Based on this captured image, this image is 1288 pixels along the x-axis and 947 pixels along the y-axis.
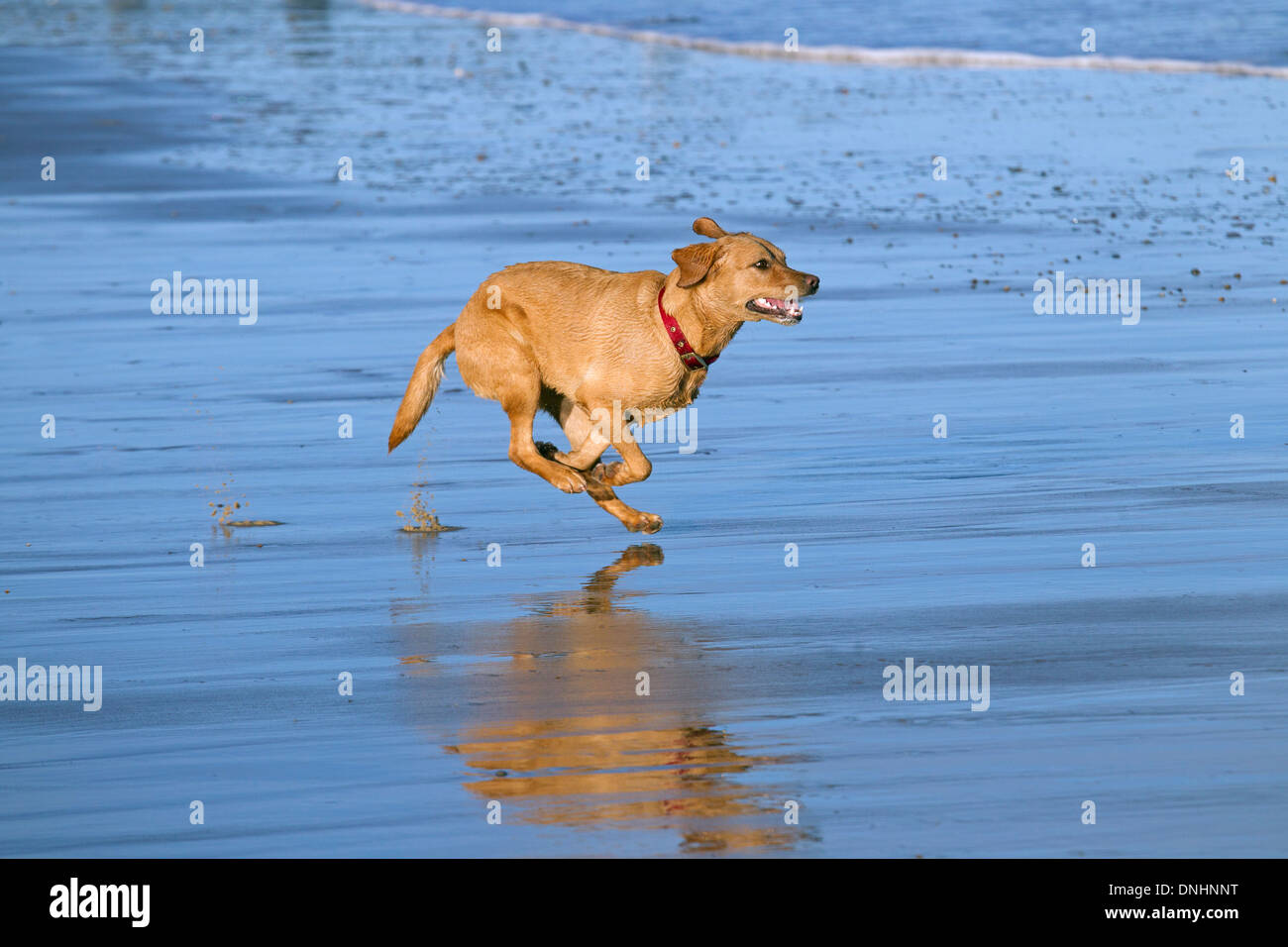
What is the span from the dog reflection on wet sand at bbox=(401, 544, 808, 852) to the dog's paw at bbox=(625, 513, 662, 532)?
112cm

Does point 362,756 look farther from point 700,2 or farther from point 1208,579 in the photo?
point 700,2

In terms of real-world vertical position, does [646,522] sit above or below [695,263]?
below

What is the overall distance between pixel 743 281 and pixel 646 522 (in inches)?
42.2

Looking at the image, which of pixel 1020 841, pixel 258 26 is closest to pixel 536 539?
pixel 1020 841

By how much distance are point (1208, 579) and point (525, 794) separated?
3069 millimetres

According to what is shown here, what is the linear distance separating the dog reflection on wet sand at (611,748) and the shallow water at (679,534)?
2 cm

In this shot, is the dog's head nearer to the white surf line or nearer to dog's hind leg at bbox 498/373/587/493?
dog's hind leg at bbox 498/373/587/493

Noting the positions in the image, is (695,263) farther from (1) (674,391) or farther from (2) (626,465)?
(2) (626,465)

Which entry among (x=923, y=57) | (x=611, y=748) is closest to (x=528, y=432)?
(x=611, y=748)

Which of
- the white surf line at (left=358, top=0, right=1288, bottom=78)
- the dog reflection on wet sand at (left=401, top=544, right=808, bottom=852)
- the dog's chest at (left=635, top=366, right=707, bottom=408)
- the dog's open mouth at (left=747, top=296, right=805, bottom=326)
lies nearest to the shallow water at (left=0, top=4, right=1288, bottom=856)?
the dog reflection on wet sand at (left=401, top=544, right=808, bottom=852)

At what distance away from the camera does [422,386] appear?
29.2 ft

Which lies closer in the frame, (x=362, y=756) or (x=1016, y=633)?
(x=362, y=756)

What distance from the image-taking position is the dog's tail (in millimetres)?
8820

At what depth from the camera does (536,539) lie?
8188mm
